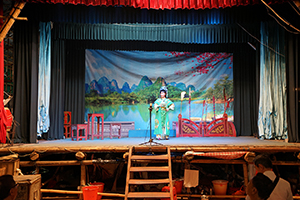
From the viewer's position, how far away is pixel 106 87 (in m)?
8.96

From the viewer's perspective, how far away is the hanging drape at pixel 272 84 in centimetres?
709

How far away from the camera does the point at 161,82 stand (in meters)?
9.12

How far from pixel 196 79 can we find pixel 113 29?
297 centimetres

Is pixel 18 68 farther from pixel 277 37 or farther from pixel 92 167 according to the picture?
pixel 277 37

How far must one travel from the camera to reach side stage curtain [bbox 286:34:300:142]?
20.1 ft

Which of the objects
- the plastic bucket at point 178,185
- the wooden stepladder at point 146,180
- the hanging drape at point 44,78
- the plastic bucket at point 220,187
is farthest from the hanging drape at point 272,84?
the hanging drape at point 44,78

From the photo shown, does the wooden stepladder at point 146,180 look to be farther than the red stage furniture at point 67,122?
No

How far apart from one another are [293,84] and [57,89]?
571 centimetres

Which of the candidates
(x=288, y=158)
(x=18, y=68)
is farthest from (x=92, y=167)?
(x=288, y=158)

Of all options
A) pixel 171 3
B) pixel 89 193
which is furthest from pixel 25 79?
pixel 171 3

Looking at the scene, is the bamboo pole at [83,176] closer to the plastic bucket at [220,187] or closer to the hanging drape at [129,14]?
the plastic bucket at [220,187]

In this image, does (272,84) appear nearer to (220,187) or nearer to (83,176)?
(220,187)

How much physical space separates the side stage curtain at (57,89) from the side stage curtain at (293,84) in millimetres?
5522

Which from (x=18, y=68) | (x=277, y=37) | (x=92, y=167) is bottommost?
(x=92, y=167)
